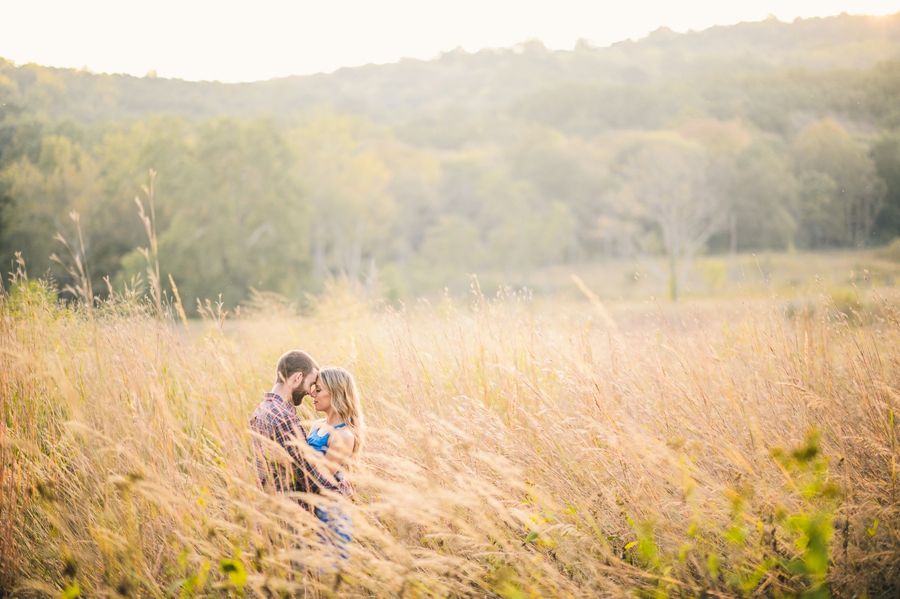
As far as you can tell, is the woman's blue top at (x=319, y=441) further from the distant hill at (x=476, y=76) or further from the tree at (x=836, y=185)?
the tree at (x=836, y=185)

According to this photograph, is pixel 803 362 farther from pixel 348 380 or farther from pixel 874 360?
pixel 348 380

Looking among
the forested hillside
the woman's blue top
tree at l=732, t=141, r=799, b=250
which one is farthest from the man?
tree at l=732, t=141, r=799, b=250

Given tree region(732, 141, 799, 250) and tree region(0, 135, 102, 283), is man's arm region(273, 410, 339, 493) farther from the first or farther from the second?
tree region(732, 141, 799, 250)

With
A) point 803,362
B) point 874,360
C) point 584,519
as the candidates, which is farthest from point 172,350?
point 874,360

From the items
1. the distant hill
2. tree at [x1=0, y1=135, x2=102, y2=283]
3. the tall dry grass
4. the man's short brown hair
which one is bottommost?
the tall dry grass

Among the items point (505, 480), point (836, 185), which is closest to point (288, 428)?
point (505, 480)

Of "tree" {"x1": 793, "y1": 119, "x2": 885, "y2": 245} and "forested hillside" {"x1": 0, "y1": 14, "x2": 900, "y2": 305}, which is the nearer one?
"forested hillside" {"x1": 0, "y1": 14, "x2": 900, "y2": 305}

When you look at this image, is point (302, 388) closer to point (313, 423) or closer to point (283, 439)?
point (313, 423)

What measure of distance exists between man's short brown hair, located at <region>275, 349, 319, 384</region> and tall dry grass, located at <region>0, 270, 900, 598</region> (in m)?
0.42

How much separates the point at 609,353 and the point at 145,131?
33.9 metres

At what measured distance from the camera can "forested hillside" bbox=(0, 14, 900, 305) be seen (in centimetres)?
2209

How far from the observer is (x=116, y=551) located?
252 cm

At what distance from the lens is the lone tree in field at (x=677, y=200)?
121ft

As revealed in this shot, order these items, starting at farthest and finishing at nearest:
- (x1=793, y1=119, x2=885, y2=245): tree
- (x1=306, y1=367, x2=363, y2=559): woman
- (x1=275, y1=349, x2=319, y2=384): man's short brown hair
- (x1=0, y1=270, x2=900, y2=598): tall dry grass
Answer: (x1=793, y1=119, x2=885, y2=245): tree < (x1=275, y1=349, x2=319, y2=384): man's short brown hair < (x1=306, y1=367, x2=363, y2=559): woman < (x1=0, y1=270, x2=900, y2=598): tall dry grass
